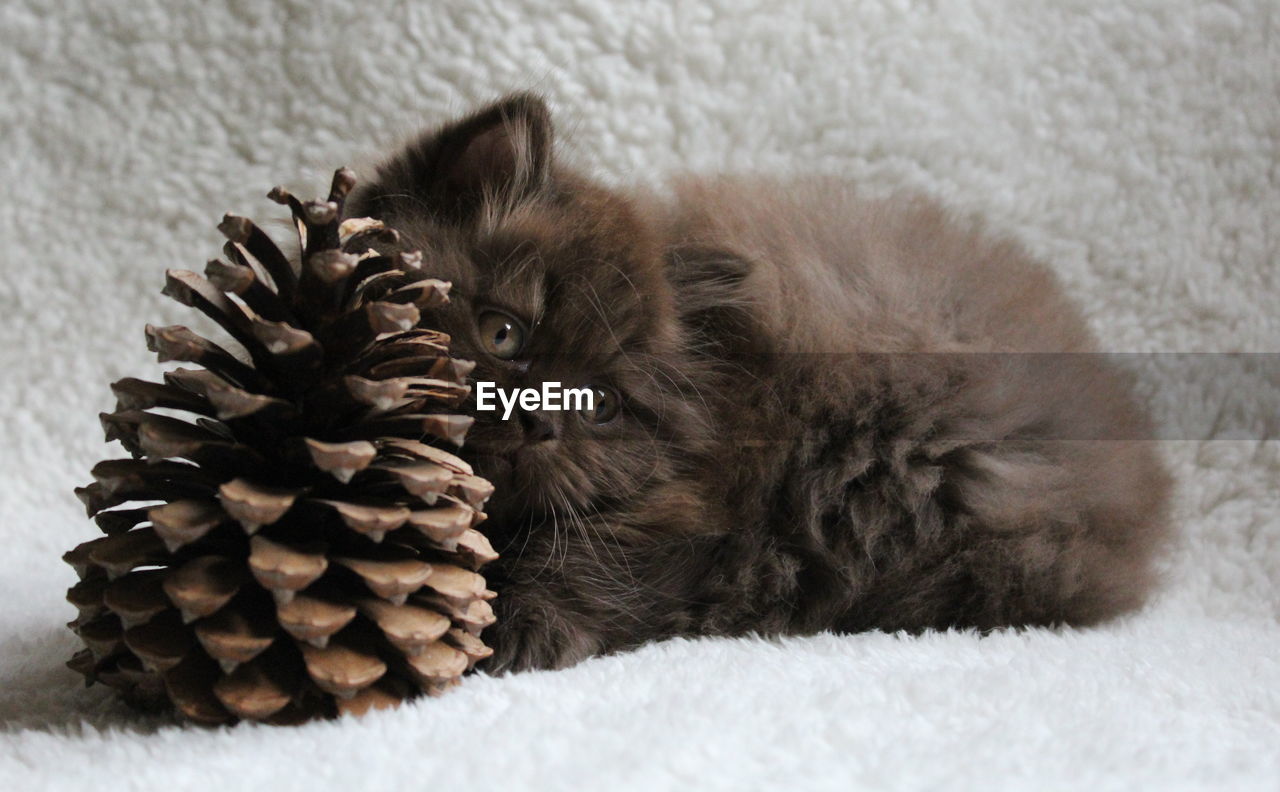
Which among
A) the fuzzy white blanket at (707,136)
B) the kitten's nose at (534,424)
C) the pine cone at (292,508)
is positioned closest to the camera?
the pine cone at (292,508)

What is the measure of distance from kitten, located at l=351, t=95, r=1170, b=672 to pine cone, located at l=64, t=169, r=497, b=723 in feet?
0.42

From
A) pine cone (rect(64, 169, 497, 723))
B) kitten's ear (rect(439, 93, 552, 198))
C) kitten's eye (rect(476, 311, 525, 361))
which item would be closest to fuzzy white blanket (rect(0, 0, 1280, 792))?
kitten's ear (rect(439, 93, 552, 198))

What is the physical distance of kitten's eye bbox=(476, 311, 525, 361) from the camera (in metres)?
0.92

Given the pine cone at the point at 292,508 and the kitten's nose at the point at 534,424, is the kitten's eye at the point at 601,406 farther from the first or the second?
the pine cone at the point at 292,508

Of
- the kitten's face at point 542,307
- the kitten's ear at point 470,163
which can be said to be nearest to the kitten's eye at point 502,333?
the kitten's face at point 542,307

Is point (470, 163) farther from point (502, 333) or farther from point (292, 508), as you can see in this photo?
point (292, 508)

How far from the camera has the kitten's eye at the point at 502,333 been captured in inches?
36.4

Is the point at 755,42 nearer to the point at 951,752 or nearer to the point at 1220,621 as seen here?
the point at 1220,621

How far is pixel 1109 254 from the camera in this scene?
5.26ft

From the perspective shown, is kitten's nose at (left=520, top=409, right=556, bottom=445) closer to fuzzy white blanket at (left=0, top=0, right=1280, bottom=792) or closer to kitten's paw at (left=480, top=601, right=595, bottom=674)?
kitten's paw at (left=480, top=601, right=595, bottom=674)

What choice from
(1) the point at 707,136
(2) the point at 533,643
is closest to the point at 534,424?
(2) the point at 533,643

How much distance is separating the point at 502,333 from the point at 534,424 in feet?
0.27

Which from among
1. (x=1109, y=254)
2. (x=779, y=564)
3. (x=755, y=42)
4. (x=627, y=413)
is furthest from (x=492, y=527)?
(x=1109, y=254)

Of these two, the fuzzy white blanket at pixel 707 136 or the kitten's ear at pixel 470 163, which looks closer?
the kitten's ear at pixel 470 163
